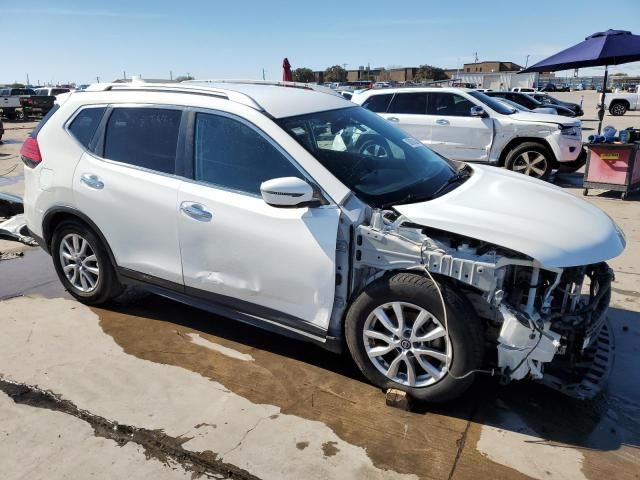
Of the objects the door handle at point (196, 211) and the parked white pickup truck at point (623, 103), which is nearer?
the door handle at point (196, 211)

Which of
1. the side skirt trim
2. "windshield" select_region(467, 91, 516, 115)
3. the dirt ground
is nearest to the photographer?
the dirt ground

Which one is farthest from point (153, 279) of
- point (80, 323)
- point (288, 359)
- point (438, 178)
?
point (438, 178)

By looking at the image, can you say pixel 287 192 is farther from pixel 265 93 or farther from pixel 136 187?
pixel 136 187

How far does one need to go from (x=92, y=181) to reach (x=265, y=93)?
150cm

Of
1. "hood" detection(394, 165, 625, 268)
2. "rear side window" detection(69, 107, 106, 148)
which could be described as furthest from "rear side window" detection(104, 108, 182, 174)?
"hood" detection(394, 165, 625, 268)

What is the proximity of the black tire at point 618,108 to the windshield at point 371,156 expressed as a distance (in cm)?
3155

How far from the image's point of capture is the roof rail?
351cm

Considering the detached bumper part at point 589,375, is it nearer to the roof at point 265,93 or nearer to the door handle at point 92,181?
the roof at point 265,93

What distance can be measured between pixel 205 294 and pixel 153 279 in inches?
20.1

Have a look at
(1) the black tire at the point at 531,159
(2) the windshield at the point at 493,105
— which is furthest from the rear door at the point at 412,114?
(1) the black tire at the point at 531,159

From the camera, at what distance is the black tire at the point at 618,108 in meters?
30.2

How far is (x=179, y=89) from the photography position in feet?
12.6

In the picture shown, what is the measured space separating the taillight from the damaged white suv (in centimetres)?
8

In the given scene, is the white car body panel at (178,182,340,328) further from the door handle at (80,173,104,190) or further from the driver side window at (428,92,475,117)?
the driver side window at (428,92,475,117)
